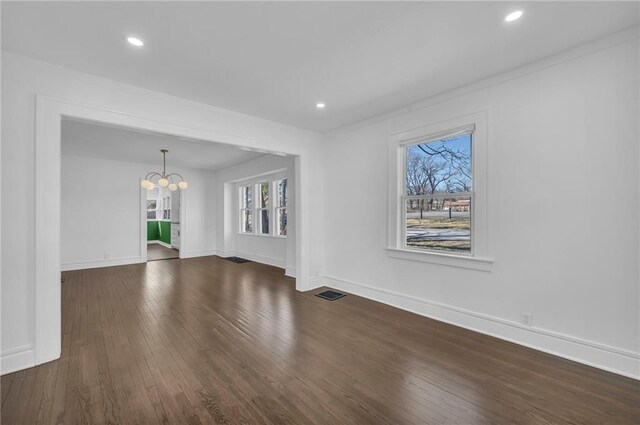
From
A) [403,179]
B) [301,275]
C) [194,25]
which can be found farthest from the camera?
[301,275]

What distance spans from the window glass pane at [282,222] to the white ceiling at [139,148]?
4.80ft

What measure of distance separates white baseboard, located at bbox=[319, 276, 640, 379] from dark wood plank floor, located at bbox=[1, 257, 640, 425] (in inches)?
4.0

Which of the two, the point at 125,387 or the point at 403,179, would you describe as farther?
the point at 403,179

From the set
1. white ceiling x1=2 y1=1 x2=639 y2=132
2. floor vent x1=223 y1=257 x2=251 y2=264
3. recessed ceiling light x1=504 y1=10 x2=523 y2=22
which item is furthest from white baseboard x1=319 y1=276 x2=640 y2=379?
floor vent x1=223 y1=257 x2=251 y2=264

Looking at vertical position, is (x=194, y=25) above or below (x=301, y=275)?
above

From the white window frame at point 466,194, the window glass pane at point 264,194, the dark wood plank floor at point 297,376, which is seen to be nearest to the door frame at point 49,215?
the dark wood plank floor at point 297,376

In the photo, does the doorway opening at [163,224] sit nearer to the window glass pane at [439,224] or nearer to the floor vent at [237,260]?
the floor vent at [237,260]

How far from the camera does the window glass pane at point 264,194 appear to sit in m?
6.91

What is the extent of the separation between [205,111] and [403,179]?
9.24 feet

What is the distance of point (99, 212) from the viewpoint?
6.58m

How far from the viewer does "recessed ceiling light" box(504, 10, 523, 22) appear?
190 centimetres

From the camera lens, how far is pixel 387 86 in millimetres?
3018

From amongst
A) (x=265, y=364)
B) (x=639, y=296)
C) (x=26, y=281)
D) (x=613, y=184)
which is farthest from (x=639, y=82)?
(x=26, y=281)

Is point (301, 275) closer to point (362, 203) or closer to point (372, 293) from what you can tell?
point (372, 293)
